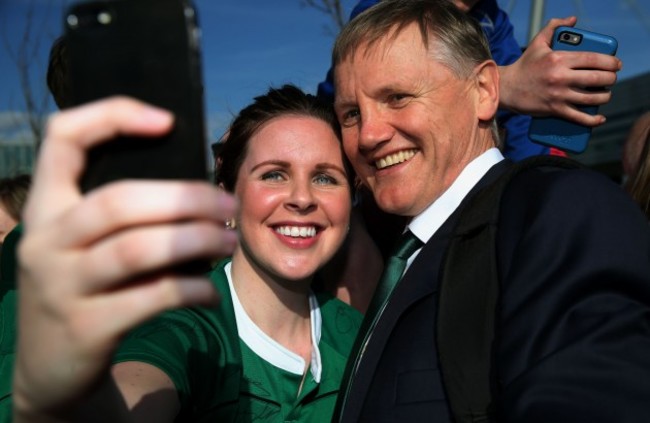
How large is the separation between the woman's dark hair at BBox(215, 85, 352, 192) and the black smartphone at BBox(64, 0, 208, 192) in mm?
1699

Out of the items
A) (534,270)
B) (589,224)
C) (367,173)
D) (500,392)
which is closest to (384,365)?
(500,392)

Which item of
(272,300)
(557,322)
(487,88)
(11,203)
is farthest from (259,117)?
(11,203)

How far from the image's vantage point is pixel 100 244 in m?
0.78

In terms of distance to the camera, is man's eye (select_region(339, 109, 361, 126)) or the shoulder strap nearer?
the shoulder strap

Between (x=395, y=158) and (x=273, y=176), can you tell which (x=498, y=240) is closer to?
(x=395, y=158)

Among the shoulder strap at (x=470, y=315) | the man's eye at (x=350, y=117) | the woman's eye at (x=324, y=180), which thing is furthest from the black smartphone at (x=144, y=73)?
the woman's eye at (x=324, y=180)

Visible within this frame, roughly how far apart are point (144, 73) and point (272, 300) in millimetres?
1662

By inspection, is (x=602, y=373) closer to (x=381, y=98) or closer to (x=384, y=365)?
(x=384, y=365)

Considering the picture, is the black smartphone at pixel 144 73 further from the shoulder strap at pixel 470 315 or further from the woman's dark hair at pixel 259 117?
the woman's dark hair at pixel 259 117

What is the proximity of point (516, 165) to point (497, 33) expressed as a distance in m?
1.52

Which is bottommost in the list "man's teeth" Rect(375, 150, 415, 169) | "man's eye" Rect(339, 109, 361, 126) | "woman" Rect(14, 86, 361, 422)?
"woman" Rect(14, 86, 361, 422)

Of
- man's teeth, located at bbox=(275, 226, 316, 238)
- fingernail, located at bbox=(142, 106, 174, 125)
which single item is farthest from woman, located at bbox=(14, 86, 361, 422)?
fingernail, located at bbox=(142, 106, 174, 125)

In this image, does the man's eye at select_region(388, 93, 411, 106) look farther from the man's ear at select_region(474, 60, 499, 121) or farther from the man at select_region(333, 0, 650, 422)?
the man's ear at select_region(474, 60, 499, 121)

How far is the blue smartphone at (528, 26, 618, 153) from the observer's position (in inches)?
87.8
